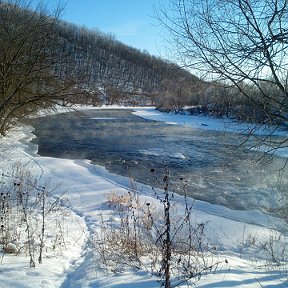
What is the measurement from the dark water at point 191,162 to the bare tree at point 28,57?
2.08 metres

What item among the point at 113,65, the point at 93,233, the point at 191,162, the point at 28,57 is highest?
the point at 113,65

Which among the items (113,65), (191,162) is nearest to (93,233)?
(191,162)

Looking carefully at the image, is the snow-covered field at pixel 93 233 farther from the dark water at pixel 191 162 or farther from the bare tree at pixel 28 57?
the bare tree at pixel 28 57

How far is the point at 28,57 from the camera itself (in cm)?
1388

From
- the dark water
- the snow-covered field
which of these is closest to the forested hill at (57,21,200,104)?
the dark water

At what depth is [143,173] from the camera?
41.5 feet

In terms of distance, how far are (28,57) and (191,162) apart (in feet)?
27.6

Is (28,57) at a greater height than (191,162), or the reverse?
(28,57)

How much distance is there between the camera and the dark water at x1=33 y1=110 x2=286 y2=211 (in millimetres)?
9898

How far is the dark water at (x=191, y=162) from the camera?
9898mm

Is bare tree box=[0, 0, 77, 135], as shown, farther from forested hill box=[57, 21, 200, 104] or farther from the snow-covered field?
forested hill box=[57, 21, 200, 104]

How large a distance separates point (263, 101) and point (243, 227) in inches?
164

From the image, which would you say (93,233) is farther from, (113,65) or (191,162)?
(113,65)

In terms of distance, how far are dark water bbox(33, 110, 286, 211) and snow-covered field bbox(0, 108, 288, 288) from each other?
1.04 metres
